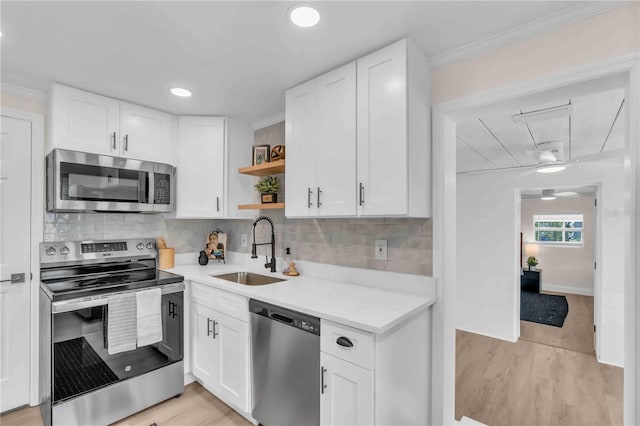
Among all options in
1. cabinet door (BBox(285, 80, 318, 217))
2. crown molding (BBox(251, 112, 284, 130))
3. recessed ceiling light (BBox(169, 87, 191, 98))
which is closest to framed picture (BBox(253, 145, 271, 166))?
crown molding (BBox(251, 112, 284, 130))

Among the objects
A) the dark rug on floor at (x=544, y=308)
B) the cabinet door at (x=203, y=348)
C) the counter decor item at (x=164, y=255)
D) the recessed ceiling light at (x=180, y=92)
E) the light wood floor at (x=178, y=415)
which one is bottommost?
the dark rug on floor at (x=544, y=308)

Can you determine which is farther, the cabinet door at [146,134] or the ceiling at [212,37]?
the cabinet door at [146,134]

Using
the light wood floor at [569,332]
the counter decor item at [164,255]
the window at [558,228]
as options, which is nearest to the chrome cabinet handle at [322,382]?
the counter decor item at [164,255]

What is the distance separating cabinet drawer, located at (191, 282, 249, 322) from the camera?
1.98 m

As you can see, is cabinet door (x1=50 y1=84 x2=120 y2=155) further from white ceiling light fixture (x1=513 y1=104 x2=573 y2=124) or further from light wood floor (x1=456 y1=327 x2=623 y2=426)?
light wood floor (x1=456 y1=327 x2=623 y2=426)

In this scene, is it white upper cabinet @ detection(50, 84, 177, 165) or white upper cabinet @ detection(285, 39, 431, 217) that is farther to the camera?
white upper cabinet @ detection(50, 84, 177, 165)

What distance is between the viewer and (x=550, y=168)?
3.69 m

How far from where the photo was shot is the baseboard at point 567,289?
7023mm

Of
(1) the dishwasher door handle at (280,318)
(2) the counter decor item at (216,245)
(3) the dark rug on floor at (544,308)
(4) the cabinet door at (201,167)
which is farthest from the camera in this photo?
(3) the dark rug on floor at (544,308)

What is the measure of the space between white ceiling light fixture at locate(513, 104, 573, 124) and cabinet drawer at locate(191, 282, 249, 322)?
2342 millimetres

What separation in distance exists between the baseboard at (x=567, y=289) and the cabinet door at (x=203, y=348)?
8244 millimetres

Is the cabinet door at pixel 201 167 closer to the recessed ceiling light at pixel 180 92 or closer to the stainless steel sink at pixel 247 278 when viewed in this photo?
the recessed ceiling light at pixel 180 92

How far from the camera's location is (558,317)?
17.1 feet

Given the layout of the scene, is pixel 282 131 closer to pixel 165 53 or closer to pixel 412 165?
pixel 165 53
